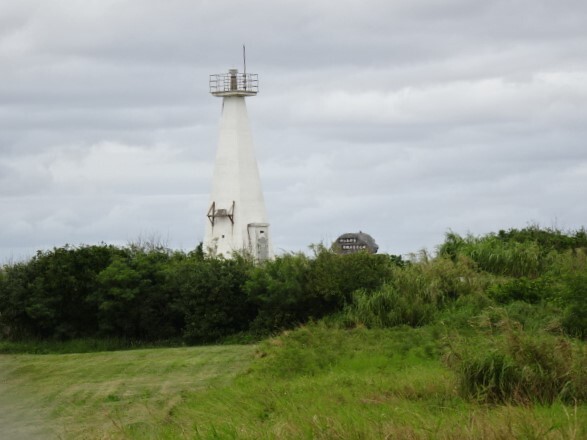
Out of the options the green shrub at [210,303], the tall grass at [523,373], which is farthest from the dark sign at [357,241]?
the tall grass at [523,373]

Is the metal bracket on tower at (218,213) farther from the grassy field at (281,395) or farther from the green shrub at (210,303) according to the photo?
the grassy field at (281,395)

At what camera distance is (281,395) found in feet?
54.7

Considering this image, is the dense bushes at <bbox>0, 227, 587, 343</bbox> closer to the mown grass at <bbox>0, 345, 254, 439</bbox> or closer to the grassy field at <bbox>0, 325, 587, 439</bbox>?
the mown grass at <bbox>0, 345, 254, 439</bbox>

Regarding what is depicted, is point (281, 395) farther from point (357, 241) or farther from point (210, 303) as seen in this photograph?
point (357, 241)

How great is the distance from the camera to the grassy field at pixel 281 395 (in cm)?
1259

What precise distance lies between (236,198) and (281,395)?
35.2 m

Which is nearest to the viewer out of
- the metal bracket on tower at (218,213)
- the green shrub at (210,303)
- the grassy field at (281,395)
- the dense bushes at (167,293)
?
the grassy field at (281,395)

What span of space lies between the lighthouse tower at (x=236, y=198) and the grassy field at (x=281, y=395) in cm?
2147

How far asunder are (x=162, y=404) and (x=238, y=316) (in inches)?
627

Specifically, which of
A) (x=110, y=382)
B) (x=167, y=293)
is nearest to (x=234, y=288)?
(x=167, y=293)

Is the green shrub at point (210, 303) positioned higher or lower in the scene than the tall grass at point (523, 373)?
higher

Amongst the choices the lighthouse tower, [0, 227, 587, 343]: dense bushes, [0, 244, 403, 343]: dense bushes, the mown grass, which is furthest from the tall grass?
the lighthouse tower

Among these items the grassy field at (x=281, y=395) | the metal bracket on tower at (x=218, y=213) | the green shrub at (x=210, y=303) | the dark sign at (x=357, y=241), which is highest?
the metal bracket on tower at (x=218, y=213)

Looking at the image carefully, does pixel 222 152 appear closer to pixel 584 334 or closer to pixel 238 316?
pixel 238 316
